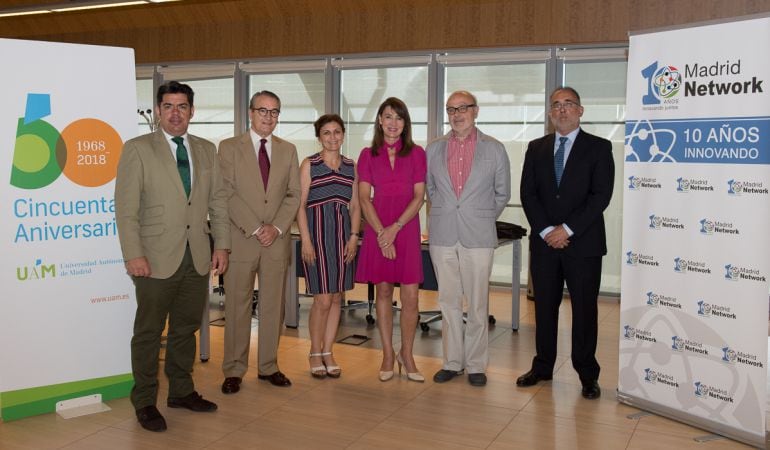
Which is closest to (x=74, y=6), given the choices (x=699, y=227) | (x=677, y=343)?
(x=699, y=227)

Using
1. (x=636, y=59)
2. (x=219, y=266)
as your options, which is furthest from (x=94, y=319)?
(x=636, y=59)

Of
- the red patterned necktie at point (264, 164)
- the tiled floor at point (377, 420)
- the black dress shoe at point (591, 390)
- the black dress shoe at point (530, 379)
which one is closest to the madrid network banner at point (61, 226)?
the tiled floor at point (377, 420)

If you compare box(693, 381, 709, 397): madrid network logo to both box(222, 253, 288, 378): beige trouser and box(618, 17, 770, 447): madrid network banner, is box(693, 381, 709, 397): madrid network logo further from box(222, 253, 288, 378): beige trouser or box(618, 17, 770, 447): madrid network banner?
box(222, 253, 288, 378): beige trouser

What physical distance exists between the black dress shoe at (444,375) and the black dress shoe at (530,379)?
0.42m

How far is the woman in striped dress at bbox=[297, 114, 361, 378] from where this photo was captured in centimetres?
483

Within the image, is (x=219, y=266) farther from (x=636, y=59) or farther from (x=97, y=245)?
(x=636, y=59)

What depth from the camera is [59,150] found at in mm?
4219

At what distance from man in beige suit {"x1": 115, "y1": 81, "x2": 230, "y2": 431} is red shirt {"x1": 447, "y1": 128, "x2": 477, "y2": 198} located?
4.87ft

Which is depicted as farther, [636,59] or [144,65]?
[144,65]

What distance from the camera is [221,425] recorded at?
13.4ft

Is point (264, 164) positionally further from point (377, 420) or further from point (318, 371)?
point (377, 420)

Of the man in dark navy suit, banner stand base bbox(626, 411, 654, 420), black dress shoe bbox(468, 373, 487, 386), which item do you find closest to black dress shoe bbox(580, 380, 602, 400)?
the man in dark navy suit

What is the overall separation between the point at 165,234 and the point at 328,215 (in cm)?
120

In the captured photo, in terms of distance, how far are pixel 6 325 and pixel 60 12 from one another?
799cm
